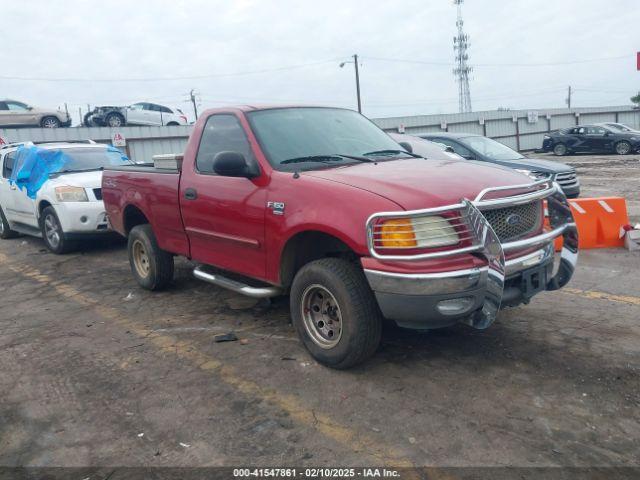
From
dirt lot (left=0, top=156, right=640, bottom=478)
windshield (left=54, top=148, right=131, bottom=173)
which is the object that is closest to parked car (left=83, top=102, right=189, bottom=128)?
windshield (left=54, top=148, right=131, bottom=173)

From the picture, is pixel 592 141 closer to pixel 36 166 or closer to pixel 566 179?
pixel 566 179

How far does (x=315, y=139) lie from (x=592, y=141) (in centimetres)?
2347

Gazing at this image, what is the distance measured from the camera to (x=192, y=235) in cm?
509

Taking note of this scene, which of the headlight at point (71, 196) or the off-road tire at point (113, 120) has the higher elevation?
the off-road tire at point (113, 120)

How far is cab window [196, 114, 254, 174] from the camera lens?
4.63 metres

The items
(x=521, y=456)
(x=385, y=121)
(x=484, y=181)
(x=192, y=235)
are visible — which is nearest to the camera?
(x=521, y=456)

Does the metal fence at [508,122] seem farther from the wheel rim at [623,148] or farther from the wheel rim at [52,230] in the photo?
the wheel rim at [52,230]

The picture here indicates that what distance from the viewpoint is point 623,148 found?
76.9 ft

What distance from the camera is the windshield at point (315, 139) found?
14.3ft

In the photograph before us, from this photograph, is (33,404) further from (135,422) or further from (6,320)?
(6,320)

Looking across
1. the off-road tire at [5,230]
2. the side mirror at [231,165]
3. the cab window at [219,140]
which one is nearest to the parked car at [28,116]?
the off-road tire at [5,230]

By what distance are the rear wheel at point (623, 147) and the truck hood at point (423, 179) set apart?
22.6 m

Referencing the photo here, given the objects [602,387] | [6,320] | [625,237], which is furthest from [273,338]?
[625,237]

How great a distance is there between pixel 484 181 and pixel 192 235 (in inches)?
107
